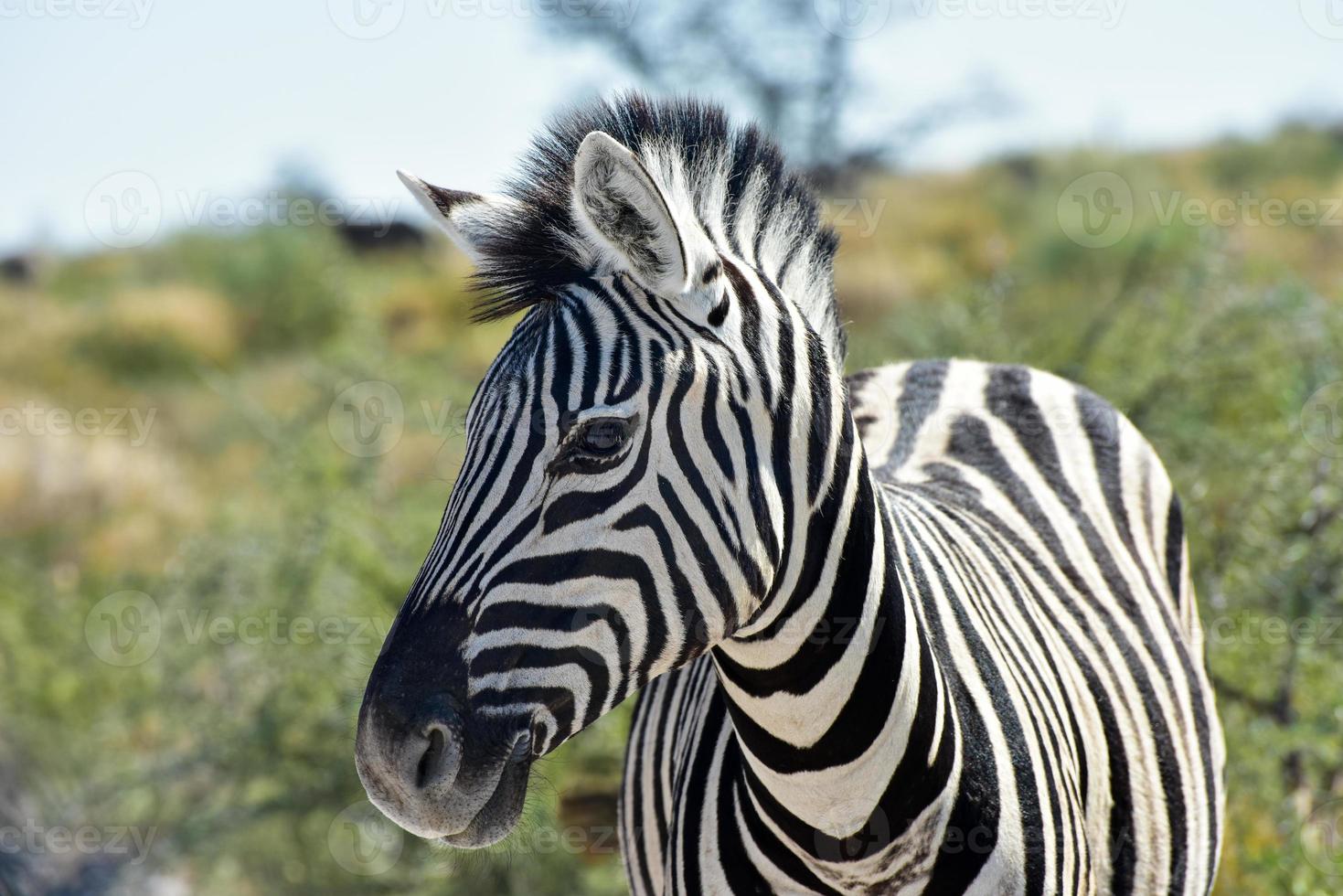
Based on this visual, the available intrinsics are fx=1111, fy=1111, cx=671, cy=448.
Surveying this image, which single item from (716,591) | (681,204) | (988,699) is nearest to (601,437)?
(716,591)

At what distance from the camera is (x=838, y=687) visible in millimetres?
2061

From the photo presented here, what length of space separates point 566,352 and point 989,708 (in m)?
1.16

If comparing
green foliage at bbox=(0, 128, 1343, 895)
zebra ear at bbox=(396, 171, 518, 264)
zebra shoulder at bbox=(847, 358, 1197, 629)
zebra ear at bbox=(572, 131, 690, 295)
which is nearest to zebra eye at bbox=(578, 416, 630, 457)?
zebra ear at bbox=(572, 131, 690, 295)

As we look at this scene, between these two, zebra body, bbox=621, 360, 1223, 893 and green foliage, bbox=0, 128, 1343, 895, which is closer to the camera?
zebra body, bbox=621, 360, 1223, 893

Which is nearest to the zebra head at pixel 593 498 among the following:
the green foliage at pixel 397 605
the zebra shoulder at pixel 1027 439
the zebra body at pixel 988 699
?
the zebra body at pixel 988 699

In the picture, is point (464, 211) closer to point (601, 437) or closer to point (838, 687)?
point (601, 437)

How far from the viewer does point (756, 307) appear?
6.92 ft

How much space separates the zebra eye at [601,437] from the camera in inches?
74.3

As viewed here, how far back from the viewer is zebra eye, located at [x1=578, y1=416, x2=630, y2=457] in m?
1.89

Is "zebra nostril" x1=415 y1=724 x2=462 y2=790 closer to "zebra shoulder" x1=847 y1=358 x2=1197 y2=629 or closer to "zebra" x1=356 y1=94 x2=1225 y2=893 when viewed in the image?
"zebra" x1=356 y1=94 x2=1225 y2=893

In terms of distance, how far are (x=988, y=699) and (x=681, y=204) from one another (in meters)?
1.20

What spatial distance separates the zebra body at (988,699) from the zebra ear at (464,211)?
36.3 inches

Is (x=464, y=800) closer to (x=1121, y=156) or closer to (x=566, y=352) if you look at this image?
(x=566, y=352)

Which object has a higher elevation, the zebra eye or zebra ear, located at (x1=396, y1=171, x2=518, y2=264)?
zebra ear, located at (x1=396, y1=171, x2=518, y2=264)
